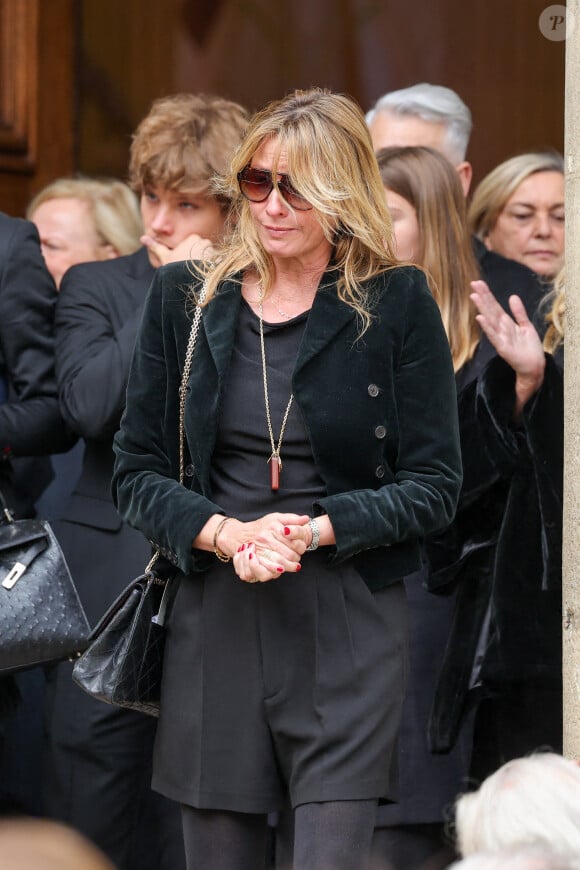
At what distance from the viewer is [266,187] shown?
2.97 meters

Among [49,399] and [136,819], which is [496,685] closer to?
[136,819]

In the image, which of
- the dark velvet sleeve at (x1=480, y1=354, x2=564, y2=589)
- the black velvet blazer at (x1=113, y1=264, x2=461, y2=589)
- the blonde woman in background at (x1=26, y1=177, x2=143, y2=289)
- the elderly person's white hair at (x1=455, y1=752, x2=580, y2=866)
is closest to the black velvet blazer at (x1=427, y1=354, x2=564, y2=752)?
the dark velvet sleeve at (x1=480, y1=354, x2=564, y2=589)

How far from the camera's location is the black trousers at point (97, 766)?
3828mm

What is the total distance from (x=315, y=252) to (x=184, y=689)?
0.89 metres

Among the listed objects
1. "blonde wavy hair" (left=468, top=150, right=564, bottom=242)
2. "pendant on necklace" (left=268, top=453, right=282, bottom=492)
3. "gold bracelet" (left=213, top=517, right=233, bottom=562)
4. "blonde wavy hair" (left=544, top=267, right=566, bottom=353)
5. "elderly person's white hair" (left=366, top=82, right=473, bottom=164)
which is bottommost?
"gold bracelet" (left=213, top=517, right=233, bottom=562)

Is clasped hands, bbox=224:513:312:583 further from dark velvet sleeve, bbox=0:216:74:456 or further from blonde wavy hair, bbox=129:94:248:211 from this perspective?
blonde wavy hair, bbox=129:94:248:211

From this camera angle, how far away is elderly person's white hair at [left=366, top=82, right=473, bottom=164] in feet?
17.0

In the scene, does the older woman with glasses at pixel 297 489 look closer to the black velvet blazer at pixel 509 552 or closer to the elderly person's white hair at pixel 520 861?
the black velvet blazer at pixel 509 552

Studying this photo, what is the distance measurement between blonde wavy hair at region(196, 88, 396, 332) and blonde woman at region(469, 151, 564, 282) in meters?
2.18

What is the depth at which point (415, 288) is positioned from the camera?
303 cm

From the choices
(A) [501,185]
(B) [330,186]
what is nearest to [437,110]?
(A) [501,185]

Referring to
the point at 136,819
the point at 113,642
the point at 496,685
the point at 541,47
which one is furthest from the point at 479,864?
the point at 541,47

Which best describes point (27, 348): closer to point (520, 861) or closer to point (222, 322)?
point (222, 322)

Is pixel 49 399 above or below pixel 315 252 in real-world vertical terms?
below
